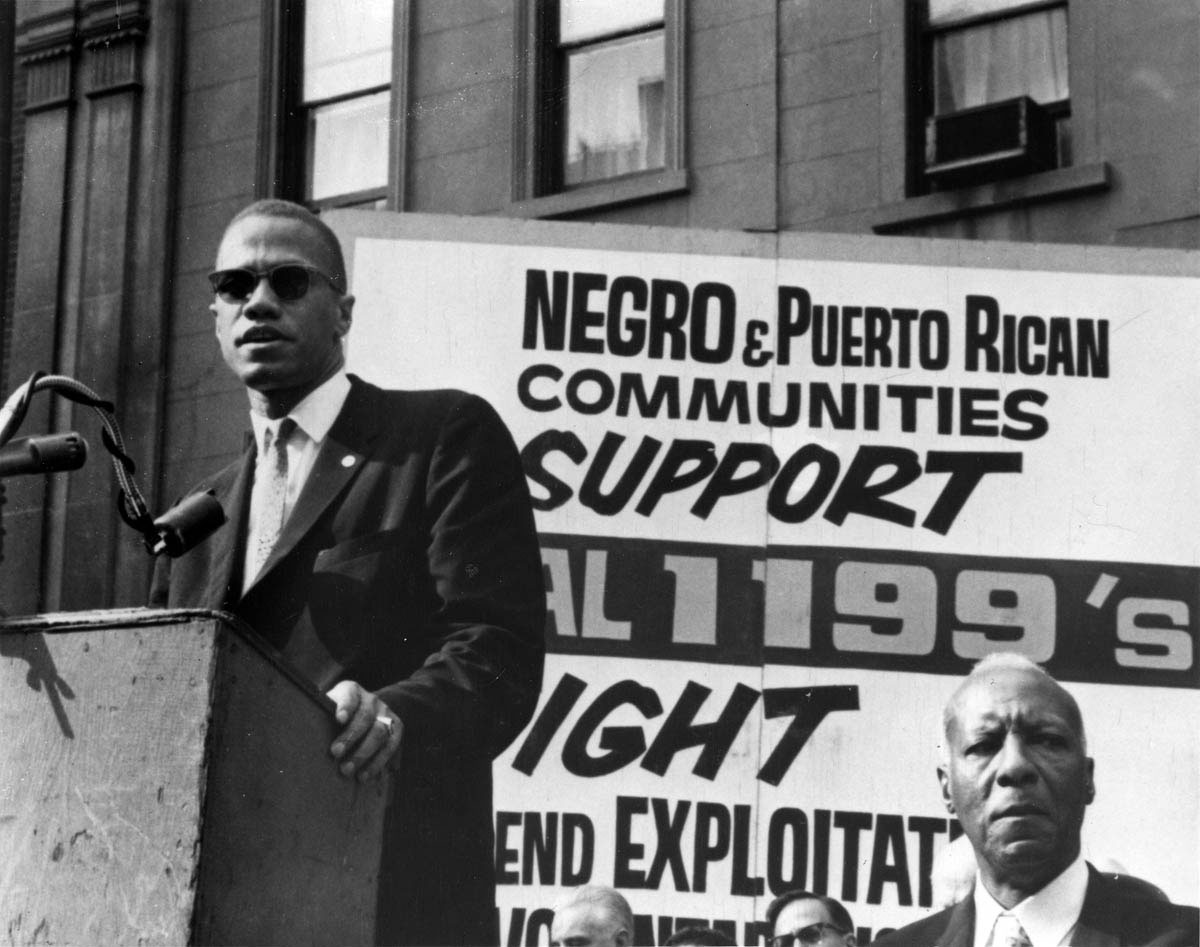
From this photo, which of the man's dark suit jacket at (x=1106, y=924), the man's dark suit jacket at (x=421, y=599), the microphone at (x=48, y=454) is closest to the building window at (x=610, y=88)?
the man's dark suit jacket at (x=421, y=599)

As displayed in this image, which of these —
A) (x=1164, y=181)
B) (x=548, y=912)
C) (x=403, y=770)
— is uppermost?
(x=1164, y=181)

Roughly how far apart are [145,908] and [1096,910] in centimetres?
421

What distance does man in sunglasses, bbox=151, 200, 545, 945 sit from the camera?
691 cm

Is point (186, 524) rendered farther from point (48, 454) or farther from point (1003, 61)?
point (1003, 61)

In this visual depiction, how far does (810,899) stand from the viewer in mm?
7047

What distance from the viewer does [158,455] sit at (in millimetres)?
9234

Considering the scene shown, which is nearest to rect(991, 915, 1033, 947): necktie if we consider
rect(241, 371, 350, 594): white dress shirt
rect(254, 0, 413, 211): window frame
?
rect(241, 371, 350, 594): white dress shirt

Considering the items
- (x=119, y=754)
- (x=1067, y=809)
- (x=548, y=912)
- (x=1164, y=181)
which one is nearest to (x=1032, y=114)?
(x=1164, y=181)

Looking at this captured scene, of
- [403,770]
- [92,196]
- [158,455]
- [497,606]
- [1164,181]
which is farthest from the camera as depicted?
[92,196]

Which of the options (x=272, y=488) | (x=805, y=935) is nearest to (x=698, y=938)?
(x=805, y=935)

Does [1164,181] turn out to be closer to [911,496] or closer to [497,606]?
[911,496]

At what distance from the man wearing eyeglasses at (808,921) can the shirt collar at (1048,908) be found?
1.41 feet

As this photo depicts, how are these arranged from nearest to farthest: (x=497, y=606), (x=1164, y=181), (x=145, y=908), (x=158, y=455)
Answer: (x=145, y=908)
(x=497, y=606)
(x=1164, y=181)
(x=158, y=455)

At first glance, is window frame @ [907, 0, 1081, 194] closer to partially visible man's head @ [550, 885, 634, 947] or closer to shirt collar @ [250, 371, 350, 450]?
shirt collar @ [250, 371, 350, 450]
